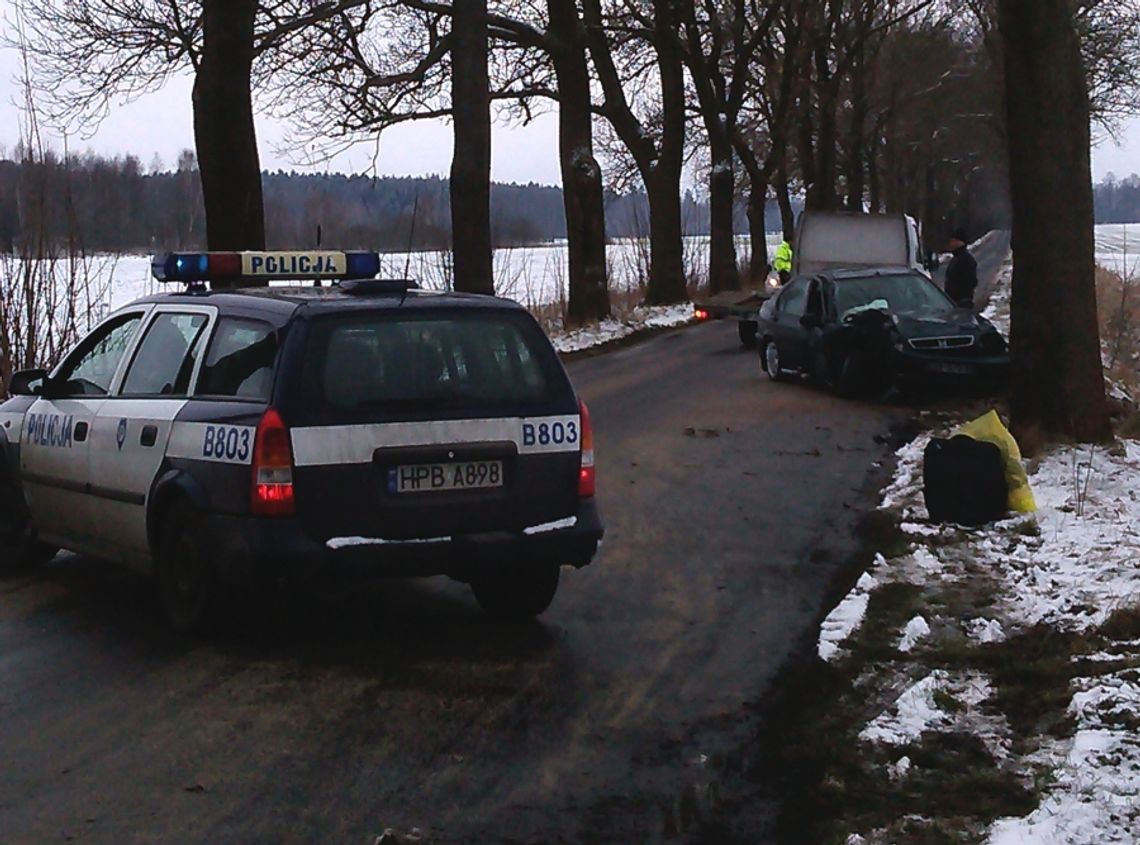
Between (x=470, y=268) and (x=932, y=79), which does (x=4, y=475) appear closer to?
(x=470, y=268)

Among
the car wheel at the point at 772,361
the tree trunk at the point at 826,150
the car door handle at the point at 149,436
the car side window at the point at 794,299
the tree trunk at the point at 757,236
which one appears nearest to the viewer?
the car door handle at the point at 149,436

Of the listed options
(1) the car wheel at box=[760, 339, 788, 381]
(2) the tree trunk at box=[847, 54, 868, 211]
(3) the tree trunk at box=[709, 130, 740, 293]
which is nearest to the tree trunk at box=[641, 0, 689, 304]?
(3) the tree trunk at box=[709, 130, 740, 293]

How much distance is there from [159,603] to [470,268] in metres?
14.2

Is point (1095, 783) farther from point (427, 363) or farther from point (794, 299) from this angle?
point (794, 299)

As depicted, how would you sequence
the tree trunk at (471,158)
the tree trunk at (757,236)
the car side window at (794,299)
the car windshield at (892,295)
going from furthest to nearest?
the tree trunk at (757,236) → the tree trunk at (471,158) → the car side window at (794,299) → the car windshield at (892,295)

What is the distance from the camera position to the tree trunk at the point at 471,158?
21781 millimetres

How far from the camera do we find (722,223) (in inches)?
1708

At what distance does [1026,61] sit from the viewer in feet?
42.3

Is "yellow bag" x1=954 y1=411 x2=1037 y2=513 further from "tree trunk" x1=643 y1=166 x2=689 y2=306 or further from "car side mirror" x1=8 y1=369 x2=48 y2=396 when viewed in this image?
"tree trunk" x1=643 y1=166 x2=689 y2=306

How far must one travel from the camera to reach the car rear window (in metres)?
6.99

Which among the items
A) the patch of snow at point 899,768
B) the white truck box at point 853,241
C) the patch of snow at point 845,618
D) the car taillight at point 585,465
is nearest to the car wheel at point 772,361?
the white truck box at point 853,241

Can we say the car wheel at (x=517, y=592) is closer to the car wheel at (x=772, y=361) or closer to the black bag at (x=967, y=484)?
the black bag at (x=967, y=484)

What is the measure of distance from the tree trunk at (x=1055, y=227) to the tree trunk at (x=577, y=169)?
53.7 feet

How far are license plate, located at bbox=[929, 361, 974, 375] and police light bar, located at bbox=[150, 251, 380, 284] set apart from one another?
9.91 metres
